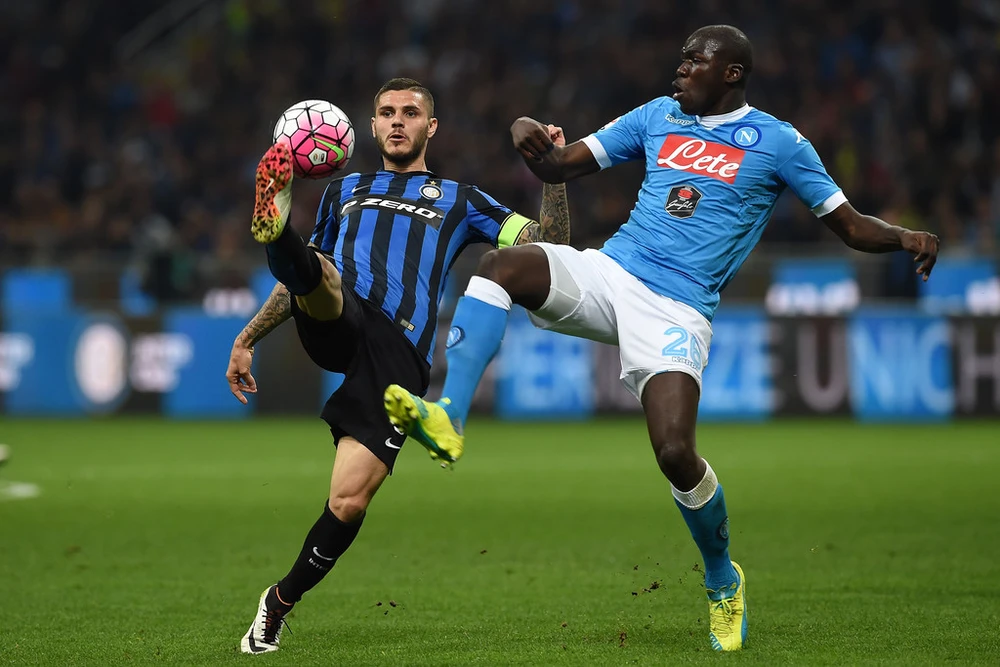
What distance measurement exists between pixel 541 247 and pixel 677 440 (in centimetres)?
81

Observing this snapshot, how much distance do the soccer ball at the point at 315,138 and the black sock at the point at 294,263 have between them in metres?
0.32

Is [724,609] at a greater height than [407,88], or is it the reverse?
[407,88]

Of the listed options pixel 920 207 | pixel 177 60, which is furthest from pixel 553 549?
pixel 177 60

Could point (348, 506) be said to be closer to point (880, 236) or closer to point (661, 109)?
point (661, 109)

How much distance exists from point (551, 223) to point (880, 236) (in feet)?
4.23

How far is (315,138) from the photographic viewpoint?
506 centimetres

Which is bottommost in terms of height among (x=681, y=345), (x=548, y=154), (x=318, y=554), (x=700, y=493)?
(x=318, y=554)

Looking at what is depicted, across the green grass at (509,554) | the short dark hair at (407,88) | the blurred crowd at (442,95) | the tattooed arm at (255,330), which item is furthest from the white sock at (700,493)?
the blurred crowd at (442,95)

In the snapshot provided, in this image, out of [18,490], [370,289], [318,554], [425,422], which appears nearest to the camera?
[425,422]

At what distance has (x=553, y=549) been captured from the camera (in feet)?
25.1

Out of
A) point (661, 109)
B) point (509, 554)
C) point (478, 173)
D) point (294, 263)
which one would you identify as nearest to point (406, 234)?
point (294, 263)

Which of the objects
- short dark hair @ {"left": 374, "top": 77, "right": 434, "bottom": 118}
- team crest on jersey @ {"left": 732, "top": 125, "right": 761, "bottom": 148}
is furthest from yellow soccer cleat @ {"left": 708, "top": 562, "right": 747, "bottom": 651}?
short dark hair @ {"left": 374, "top": 77, "right": 434, "bottom": 118}

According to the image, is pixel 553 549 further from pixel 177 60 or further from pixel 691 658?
pixel 177 60

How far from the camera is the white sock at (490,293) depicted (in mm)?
4713
